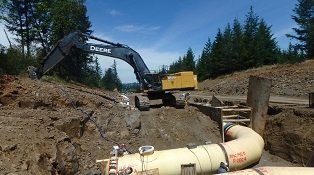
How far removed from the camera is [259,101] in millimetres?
17312

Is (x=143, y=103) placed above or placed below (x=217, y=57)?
below

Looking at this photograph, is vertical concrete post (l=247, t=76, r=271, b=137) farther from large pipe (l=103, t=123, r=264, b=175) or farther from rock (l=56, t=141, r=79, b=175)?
rock (l=56, t=141, r=79, b=175)

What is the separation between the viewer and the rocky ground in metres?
10.4

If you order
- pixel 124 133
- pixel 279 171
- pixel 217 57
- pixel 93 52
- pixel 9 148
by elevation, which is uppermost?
pixel 217 57

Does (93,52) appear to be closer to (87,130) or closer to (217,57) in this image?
(87,130)

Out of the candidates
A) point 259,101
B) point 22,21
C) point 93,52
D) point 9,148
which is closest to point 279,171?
point 9,148

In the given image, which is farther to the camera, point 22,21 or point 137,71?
point 22,21

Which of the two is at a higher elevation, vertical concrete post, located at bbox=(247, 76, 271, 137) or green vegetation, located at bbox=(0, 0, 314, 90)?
green vegetation, located at bbox=(0, 0, 314, 90)

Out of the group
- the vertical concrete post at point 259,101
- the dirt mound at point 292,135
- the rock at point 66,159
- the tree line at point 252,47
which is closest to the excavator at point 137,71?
the vertical concrete post at point 259,101

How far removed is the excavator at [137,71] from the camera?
1891 cm

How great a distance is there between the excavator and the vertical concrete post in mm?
3050

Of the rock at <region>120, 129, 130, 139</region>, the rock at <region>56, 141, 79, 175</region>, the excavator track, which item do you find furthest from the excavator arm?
the rock at <region>56, 141, 79, 175</region>

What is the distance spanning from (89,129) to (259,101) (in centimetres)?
791

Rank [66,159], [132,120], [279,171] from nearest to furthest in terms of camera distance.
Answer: [279,171] → [66,159] → [132,120]
